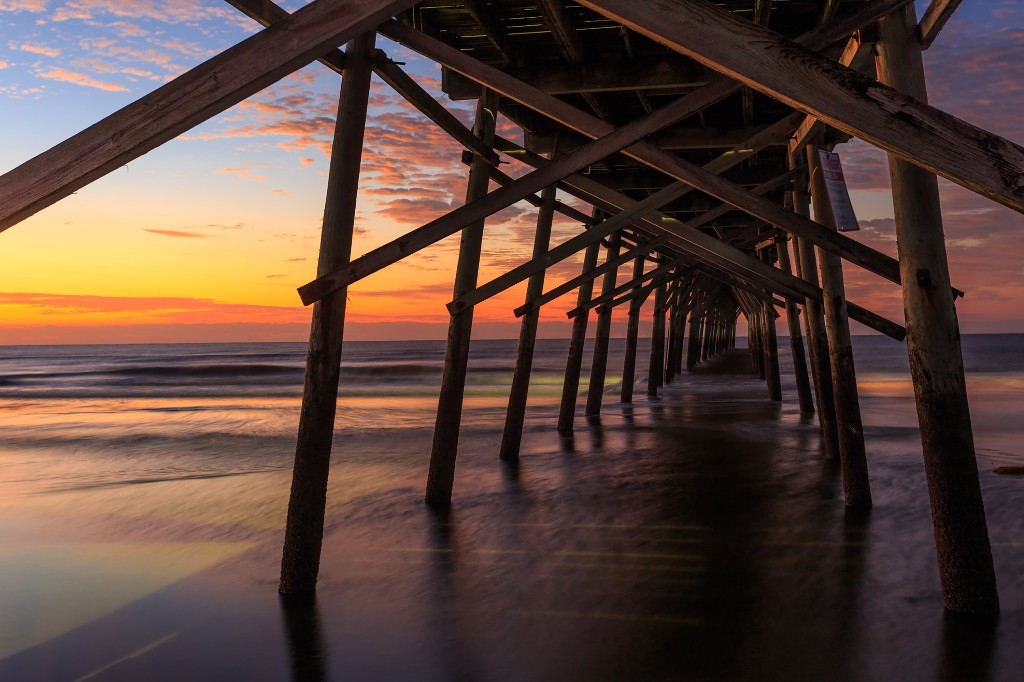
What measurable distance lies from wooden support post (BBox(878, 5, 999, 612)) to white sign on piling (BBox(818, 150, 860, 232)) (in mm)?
585

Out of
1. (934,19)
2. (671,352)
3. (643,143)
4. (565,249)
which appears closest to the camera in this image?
(934,19)

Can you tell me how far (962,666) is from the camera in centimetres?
316

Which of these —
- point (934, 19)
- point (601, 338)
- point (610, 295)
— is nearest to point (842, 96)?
point (934, 19)

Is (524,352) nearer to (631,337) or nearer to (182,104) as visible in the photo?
(182,104)

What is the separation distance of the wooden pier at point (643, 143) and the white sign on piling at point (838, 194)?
28cm

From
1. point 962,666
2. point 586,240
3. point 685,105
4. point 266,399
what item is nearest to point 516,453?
point 586,240

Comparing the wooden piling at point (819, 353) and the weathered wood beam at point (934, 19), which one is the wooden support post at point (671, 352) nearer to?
the wooden piling at point (819, 353)

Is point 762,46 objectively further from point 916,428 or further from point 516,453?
point 916,428

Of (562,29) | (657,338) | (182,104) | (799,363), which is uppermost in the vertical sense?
(562,29)

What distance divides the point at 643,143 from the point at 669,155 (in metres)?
0.17

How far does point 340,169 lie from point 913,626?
3.42 m

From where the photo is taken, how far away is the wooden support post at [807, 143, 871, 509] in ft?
19.1

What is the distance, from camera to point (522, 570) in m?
4.61

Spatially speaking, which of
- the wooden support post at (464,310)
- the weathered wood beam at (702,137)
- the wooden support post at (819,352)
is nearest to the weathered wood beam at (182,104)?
the wooden support post at (464,310)
